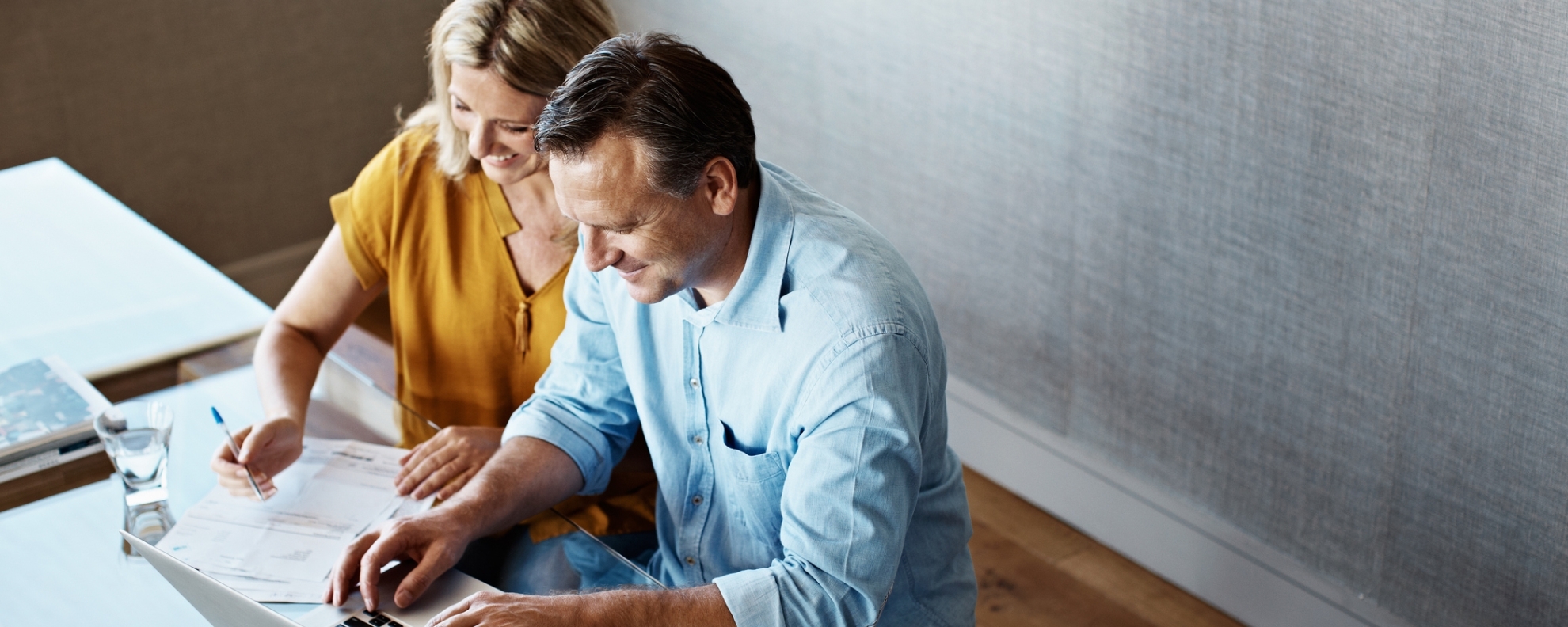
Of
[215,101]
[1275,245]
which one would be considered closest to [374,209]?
[1275,245]

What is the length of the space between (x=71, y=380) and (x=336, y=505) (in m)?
0.58

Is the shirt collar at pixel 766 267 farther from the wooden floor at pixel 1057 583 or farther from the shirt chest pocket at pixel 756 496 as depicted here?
the wooden floor at pixel 1057 583

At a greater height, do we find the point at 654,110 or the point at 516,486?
the point at 654,110

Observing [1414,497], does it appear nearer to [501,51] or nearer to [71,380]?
[501,51]

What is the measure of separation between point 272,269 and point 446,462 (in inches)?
94.3

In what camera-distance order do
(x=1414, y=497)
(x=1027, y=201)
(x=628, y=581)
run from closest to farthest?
1. (x=628, y=581)
2. (x=1414, y=497)
3. (x=1027, y=201)

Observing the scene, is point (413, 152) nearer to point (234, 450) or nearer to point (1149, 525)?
point (234, 450)

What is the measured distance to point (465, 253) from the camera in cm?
193

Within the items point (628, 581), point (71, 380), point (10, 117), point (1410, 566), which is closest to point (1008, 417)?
point (1410, 566)

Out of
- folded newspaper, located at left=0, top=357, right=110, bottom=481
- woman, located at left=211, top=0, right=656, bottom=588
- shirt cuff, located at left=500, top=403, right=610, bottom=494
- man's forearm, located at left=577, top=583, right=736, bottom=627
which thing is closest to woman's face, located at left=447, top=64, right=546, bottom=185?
woman, located at left=211, top=0, right=656, bottom=588

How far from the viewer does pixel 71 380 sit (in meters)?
1.85

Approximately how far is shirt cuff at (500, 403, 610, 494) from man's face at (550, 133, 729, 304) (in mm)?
300

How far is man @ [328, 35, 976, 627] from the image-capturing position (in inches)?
50.7

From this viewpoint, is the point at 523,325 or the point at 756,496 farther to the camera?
the point at 523,325
